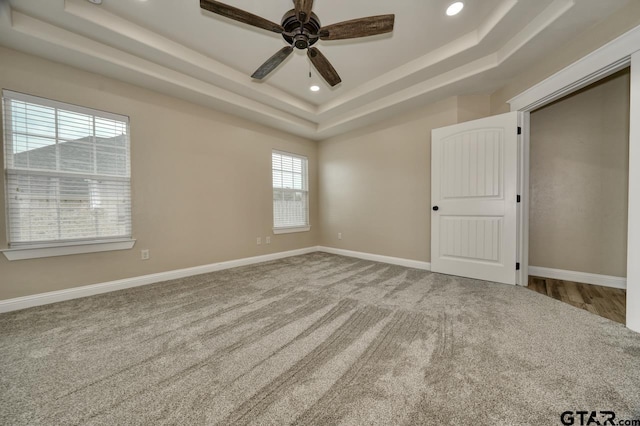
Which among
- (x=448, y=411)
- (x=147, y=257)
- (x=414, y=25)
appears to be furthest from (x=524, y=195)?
(x=147, y=257)

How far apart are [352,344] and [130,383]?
4.40 ft

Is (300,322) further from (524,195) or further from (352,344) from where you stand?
(524,195)

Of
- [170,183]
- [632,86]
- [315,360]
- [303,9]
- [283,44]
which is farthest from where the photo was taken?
[170,183]

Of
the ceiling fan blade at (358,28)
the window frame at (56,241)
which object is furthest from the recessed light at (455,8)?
the window frame at (56,241)

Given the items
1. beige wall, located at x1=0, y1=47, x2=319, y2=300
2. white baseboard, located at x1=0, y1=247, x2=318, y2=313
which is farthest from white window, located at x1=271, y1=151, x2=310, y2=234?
white baseboard, located at x1=0, y1=247, x2=318, y2=313

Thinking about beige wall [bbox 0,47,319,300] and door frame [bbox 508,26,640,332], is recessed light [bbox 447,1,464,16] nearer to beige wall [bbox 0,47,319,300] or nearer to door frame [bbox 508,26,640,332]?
door frame [bbox 508,26,640,332]

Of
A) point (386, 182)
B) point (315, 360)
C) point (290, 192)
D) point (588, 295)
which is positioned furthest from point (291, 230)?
point (588, 295)

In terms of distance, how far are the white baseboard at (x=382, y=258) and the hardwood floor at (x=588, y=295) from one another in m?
1.27

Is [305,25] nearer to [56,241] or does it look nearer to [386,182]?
[386,182]

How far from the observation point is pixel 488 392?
1181 mm

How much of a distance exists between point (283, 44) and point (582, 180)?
4.12 metres

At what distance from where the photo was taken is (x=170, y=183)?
10.3ft

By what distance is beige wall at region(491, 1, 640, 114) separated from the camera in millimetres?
1761

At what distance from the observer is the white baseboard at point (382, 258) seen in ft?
11.7
